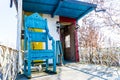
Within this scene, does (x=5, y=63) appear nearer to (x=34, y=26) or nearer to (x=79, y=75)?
(x=79, y=75)

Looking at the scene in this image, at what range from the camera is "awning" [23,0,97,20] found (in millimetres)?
6500

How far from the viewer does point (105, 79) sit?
10.8ft

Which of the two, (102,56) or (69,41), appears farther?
(69,41)

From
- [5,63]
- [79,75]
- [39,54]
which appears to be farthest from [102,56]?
[5,63]

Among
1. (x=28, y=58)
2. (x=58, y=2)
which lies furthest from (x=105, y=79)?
(x=58, y=2)

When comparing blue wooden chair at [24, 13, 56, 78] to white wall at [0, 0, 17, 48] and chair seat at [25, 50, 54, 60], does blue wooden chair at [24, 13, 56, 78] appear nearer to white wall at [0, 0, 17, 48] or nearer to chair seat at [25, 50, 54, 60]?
chair seat at [25, 50, 54, 60]

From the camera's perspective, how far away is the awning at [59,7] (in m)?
6.50

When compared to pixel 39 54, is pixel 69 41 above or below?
above

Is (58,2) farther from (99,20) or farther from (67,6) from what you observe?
(99,20)

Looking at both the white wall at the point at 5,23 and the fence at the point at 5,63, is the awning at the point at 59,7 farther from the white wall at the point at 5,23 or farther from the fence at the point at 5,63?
the fence at the point at 5,63

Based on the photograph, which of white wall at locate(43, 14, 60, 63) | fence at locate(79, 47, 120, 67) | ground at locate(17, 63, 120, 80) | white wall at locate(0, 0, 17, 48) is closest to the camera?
white wall at locate(0, 0, 17, 48)

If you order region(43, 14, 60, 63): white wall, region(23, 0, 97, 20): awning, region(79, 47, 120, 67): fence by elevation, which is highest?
region(23, 0, 97, 20): awning

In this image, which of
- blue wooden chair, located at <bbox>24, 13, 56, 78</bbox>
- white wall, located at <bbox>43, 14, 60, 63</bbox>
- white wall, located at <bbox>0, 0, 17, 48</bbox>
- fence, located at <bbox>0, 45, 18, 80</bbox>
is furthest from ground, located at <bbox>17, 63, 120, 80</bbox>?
white wall, located at <bbox>43, 14, 60, 63</bbox>

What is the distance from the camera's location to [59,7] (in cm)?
686
